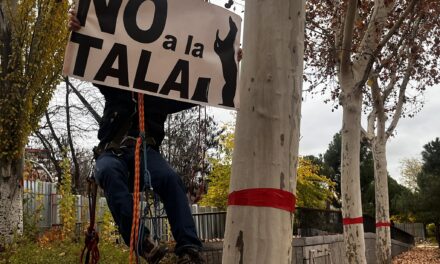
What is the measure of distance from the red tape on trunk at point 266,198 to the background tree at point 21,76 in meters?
8.83

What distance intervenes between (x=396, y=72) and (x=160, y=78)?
56.7 feet

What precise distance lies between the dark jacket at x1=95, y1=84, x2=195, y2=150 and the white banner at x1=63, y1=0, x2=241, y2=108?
0.19 m

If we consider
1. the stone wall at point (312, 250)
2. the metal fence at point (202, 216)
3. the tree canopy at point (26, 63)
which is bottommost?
the stone wall at point (312, 250)

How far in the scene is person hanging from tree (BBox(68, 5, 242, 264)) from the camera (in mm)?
3215

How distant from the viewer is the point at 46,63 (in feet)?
40.6

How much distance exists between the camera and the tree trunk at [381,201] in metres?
16.7

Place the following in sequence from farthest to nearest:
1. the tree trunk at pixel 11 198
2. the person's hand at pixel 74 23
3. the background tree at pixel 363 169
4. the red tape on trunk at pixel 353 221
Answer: the background tree at pixel 363 169 < the tree trunk at pixel 11 198 < the red tape on trunk at pixel 353 221 < the person's hand at pixel 74 23

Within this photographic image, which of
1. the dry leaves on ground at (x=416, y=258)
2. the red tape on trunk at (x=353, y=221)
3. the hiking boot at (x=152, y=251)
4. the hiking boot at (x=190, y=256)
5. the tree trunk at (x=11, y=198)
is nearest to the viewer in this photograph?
the hiking boot at (x=152, y=251)

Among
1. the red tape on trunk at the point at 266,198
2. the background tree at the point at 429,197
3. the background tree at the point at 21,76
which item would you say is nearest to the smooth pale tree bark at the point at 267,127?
the red tape on trunk at the point at 266,198

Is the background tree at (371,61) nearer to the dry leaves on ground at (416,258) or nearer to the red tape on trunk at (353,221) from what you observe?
the red tape on trunk at (353,221)

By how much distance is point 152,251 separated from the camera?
10.1ft

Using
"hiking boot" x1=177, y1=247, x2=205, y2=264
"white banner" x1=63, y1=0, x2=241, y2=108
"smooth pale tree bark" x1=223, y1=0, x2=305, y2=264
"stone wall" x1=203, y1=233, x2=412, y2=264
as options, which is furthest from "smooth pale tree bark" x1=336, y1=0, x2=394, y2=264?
"hiking boot" x1=177, y1=247, x2=205, y2=264

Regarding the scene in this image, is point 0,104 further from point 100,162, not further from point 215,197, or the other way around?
point 215,197

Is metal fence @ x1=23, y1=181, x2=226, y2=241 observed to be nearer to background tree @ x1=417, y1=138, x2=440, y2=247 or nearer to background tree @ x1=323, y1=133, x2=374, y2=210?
background tree @ x1=417, y1=138, x2=440, y2=247
